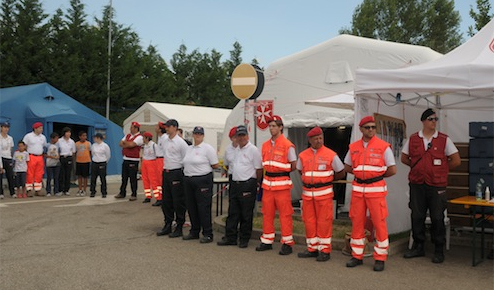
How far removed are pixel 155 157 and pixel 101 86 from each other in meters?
17.6

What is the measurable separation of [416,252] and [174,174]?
156 inches

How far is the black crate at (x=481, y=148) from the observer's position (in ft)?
27.4

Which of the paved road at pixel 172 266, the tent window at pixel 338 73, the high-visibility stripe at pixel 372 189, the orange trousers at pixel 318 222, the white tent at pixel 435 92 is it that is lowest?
the paved road at pixel 172 266

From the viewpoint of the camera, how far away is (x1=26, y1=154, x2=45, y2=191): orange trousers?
13.8m

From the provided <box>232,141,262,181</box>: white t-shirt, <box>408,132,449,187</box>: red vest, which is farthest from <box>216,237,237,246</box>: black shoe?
<box>408,132,449,187</box>: red vest

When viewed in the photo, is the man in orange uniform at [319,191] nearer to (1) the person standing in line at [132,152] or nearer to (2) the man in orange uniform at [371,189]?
(2) the man in orange uniform at [371,189]

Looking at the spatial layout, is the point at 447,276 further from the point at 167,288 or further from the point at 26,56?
the point at 26,56

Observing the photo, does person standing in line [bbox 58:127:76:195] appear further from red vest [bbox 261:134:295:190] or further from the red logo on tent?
red vest [bbox 261:134:295:190]

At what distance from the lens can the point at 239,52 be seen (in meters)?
53.6

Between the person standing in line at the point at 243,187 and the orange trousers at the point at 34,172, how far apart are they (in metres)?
8.07

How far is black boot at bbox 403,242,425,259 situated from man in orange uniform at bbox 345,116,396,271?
2.87 ft

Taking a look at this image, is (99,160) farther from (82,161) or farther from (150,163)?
(150,163)

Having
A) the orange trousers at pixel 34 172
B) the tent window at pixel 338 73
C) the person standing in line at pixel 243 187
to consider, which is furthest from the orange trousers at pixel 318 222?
the orange trousers at pixel 34 172

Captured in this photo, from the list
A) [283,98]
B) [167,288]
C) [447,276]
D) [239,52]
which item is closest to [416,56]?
[283,98]
